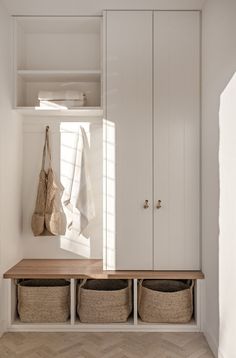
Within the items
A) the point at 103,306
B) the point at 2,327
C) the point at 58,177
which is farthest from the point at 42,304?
the point at 58,177

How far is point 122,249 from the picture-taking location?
9.64ft

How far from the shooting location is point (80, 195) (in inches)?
128

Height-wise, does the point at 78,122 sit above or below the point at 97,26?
below

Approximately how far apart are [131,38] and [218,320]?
2.17 meters

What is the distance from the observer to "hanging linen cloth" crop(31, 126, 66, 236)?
3.24 m

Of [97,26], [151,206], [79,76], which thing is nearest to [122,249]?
[151,206]

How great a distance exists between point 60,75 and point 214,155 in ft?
4.85

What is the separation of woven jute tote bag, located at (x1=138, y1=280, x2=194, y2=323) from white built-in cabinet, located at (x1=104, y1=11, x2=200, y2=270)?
19 cm

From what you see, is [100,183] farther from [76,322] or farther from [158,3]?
[158,3]

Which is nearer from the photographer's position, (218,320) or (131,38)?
(218,320)

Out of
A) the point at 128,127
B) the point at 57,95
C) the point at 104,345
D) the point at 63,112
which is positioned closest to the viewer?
the point at 104,345

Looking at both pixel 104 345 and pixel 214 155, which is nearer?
pixel 214 155

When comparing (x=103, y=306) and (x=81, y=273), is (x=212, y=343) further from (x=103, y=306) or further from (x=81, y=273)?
(x=81, y=273)

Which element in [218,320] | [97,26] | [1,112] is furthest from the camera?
[97,26]
